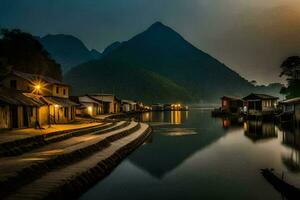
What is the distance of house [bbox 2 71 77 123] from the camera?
140 ft

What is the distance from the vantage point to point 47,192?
45.2 feet

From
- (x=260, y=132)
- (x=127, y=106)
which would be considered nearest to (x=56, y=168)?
(x=260, y=132)

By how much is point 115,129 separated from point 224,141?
49.7ft

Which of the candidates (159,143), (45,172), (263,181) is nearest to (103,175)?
(45,172)

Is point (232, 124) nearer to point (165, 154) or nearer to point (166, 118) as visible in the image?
point (166, 118)

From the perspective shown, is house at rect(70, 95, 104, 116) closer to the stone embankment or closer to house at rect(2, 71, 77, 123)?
house at rect(2, 71, 77, 123)

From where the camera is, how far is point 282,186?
17.3 metres

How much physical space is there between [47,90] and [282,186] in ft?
131

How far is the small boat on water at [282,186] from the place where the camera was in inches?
613

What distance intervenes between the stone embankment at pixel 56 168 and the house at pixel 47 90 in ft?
44.0

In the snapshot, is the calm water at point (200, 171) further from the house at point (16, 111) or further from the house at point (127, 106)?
the house at point (127, 106)

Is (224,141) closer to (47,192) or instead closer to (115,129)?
(115,129)

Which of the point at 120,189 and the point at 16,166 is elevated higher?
the point at 16,166

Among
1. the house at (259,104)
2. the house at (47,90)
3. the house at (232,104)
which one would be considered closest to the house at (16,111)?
the house at (47,90)
